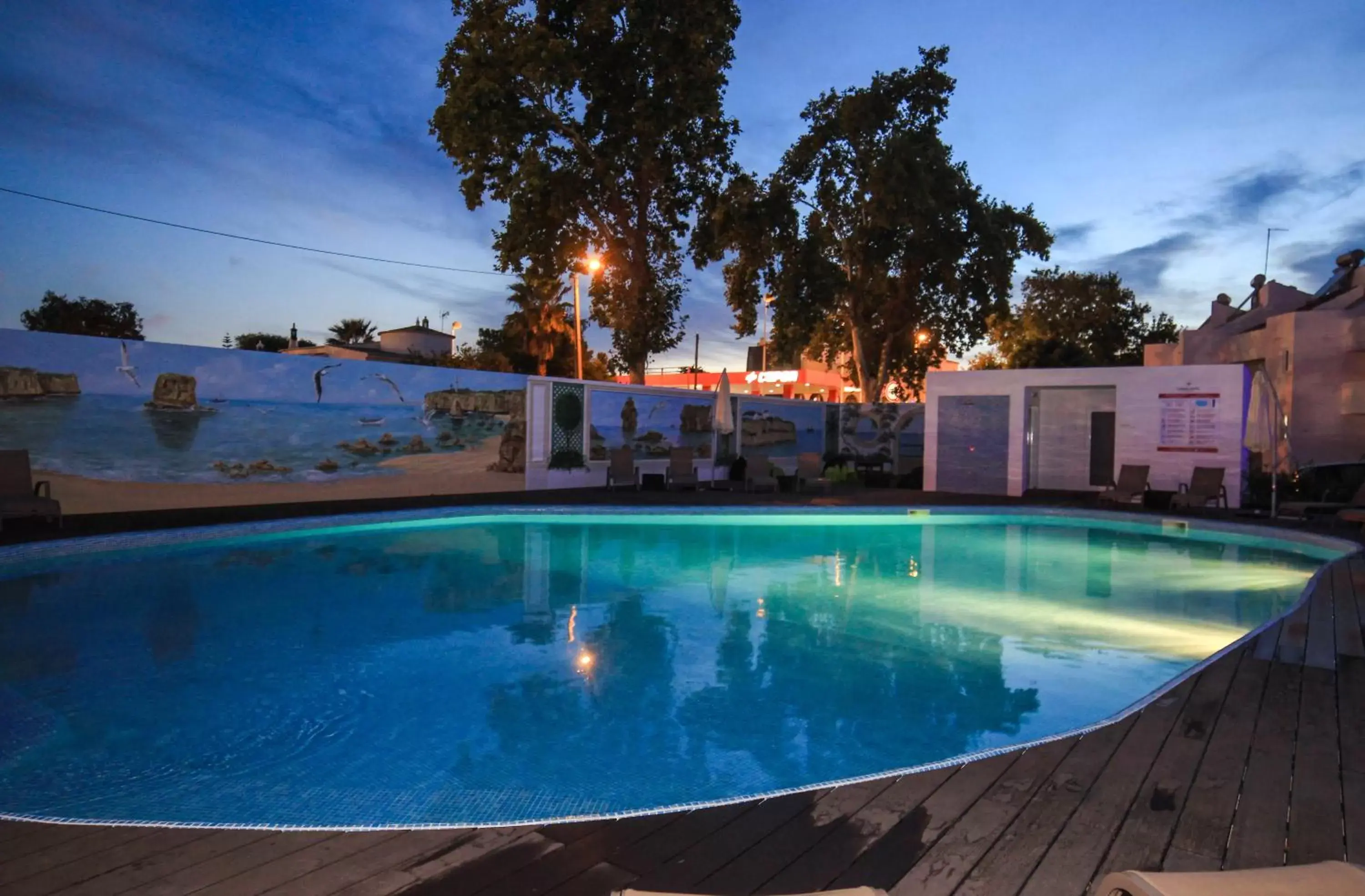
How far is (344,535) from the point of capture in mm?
11500

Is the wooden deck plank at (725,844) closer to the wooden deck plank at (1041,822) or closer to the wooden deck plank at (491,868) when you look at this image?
the wooden deck plank at (491,868)

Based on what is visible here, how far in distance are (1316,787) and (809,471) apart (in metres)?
16.5

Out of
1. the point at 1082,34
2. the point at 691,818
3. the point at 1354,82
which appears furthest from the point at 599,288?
the point at 691,818

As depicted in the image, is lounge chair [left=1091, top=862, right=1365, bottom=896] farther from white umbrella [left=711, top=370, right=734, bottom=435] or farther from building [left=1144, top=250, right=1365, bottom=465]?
building [left=1144, top=250, right=1365, bottom=465]

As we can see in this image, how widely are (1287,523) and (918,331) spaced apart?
15.1m

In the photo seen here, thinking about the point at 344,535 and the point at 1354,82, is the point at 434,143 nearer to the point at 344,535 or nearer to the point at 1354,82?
the point at 344,535

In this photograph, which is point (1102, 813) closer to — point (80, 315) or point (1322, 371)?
point (1322, 371)

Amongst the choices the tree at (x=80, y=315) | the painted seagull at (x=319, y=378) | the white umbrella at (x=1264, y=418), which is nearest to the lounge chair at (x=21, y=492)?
the painted seagull at (x=319, y=378)

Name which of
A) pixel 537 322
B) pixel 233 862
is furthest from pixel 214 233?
pixel 233 862

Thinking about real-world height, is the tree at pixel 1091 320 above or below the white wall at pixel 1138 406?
above

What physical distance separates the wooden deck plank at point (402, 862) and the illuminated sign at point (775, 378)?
124 ft

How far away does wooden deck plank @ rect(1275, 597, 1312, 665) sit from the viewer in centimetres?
438

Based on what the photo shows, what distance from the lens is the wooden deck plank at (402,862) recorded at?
6.75 ft

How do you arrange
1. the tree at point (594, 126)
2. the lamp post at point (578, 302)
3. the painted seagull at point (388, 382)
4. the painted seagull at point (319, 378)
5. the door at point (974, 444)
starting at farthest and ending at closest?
1. the lamp post at point (578, 302)
2. the tree at point (594, 126)
3. the door at point (974, 444)
4. the painted seagull at point (388, 382)
5. the painted seagull at point (319, 378)
